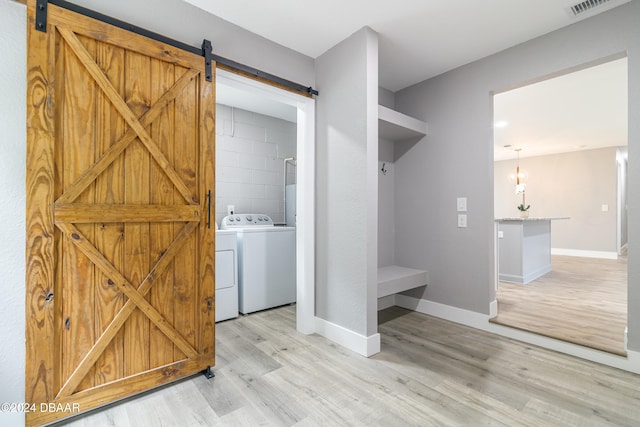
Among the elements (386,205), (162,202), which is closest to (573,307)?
(386,205)

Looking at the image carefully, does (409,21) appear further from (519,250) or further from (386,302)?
(519,250)

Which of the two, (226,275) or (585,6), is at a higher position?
(585,6)

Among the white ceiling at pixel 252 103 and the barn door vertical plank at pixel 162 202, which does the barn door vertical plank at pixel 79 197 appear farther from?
the white ceiling at pixel 252 103

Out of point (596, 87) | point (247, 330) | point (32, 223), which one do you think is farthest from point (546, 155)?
point (32, 223)

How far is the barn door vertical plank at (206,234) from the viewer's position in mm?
1986

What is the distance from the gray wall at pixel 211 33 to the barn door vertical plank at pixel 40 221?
0.48m

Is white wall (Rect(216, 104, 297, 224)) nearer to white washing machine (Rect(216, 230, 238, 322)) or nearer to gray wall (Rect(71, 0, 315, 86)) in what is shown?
white washing machine (Rect(216, 230, 238, 322))

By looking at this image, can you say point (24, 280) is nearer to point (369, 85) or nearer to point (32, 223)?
point (32, 223)

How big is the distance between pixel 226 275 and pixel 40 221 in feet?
5.78

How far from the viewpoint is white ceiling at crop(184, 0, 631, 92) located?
2.09m

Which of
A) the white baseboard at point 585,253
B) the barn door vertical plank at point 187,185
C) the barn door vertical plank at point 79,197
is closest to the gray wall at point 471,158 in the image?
the barn door vertical plank at point 187,185

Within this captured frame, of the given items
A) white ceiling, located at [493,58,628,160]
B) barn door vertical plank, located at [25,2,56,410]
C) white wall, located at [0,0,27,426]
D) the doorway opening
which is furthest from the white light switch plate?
white wall, located at [0,0,27,426]

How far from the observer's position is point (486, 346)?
8.07ft

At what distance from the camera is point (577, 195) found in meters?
7.34
